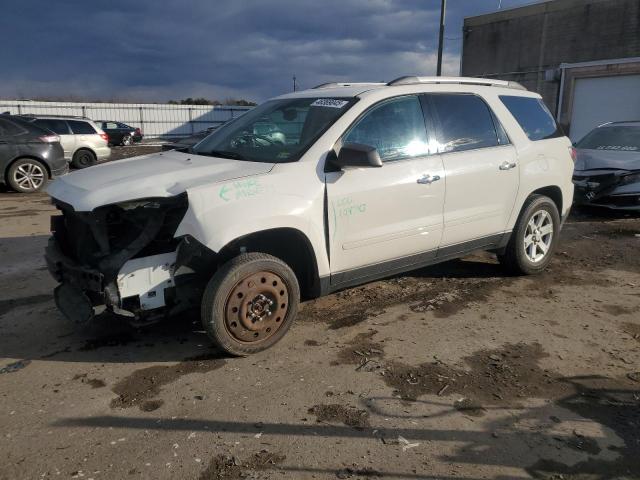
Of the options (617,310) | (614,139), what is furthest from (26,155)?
(614,139)

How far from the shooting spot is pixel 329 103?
4109 mm

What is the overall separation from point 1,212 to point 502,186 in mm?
8204

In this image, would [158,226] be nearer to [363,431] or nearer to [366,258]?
[366,258]

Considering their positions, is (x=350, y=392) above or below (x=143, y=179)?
below

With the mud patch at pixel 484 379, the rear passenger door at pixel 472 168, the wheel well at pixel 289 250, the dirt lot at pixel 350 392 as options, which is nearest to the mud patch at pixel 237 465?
the dirt lot at pixel 350 392

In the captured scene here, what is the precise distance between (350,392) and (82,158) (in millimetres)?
15347

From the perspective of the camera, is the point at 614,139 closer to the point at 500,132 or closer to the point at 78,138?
the point at 500,132

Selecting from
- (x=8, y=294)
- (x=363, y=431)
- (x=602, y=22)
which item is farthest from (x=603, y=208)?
(x=602, y=22)

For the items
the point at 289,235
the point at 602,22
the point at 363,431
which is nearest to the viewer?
the point at 363,431

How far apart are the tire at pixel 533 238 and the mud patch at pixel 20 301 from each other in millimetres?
4505

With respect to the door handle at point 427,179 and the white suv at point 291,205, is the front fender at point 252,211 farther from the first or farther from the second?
the door handle at point 427,179

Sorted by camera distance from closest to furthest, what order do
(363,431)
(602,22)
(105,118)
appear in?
(363,431) < (602,22) < (105,118)

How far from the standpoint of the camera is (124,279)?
3250 millimetres

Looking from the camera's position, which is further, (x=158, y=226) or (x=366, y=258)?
(x=366, y=258)
